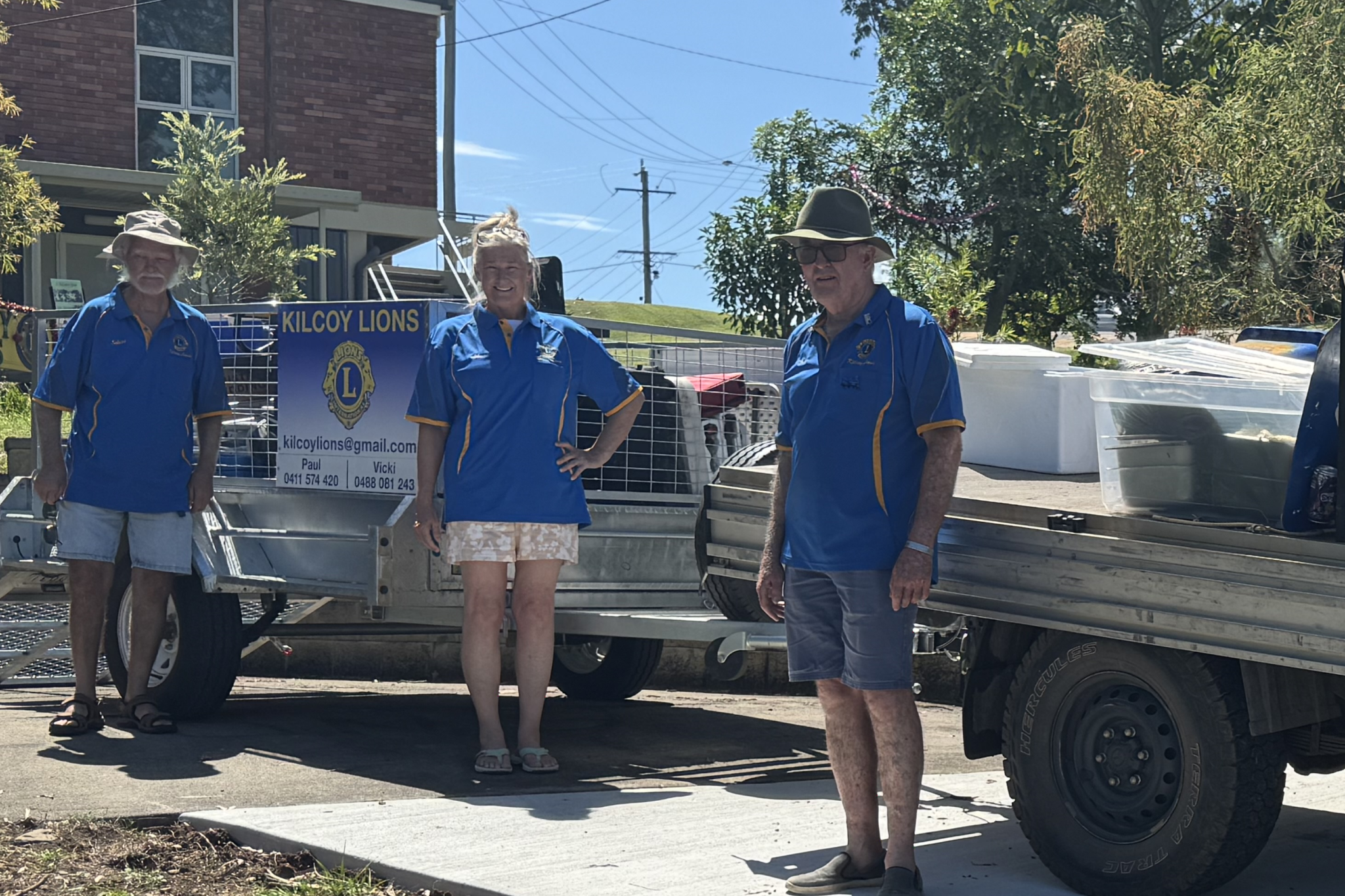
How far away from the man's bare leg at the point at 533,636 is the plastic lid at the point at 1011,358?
1782 mm

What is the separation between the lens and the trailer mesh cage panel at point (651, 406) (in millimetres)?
7203

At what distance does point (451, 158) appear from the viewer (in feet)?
95.6

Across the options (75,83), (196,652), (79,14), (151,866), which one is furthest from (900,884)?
(79,14)

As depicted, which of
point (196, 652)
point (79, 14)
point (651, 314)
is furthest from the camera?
point (651, 314)

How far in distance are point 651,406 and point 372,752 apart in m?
1.94

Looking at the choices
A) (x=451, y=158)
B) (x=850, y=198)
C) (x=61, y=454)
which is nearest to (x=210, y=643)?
(x=61, y=454)

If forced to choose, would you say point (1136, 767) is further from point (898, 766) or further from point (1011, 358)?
A: point (1011, 358)

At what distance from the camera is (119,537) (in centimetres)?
667

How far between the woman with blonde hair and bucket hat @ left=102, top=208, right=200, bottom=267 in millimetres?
1366

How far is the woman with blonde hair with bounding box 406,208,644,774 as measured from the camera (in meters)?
5.93

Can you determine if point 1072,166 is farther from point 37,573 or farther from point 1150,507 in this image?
point 1150,507

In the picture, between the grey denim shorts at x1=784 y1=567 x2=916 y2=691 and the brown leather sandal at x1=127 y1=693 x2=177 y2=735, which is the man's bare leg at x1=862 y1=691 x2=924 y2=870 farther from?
the brown leather sandal at x1=127 y1=693 x2=177 y2=735

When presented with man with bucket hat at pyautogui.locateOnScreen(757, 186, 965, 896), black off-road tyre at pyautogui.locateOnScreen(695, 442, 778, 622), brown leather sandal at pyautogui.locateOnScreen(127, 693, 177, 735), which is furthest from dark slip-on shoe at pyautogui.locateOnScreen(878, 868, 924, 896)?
brown leather sandal at pyautogui.locateOnScreen(127, 693, 177, 735)

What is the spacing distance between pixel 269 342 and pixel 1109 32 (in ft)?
59.0
